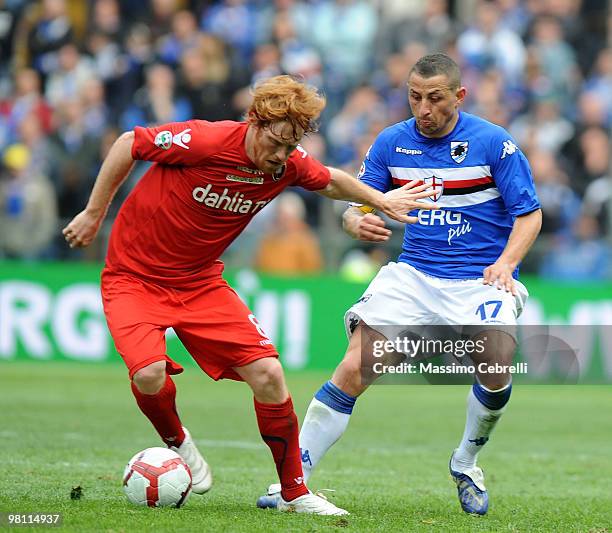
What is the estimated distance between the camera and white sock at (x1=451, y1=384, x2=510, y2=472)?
7293 millimetres

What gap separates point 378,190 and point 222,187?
1.17 m

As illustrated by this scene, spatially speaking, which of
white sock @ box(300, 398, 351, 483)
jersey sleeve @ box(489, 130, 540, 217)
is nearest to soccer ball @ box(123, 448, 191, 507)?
white sock @ box(300, 398, 351, 483)

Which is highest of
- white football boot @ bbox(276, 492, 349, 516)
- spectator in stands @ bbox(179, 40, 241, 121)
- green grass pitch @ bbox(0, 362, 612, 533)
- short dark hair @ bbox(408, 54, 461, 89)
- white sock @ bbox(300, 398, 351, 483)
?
spectator in stands @ bbox(179, 40, 241, 121)

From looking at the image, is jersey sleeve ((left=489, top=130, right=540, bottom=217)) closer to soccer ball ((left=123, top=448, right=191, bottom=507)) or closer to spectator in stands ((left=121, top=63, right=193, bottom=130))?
soccer ball ((left=123, top=448, right=191, bottom=507))

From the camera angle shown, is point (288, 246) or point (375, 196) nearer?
point (375, 196)

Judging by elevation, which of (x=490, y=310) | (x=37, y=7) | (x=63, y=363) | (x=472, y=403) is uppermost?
(x=37, y=7)

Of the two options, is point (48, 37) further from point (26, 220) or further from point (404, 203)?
point (404, 203)

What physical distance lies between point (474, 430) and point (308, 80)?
10.9m

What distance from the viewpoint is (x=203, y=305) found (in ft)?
23.0

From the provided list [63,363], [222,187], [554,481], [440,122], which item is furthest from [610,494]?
[63,363]

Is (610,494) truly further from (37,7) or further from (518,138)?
(37,7)

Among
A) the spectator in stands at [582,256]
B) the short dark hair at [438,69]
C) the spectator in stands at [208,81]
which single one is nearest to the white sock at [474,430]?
the short dark hair at [438,69]

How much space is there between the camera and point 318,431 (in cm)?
715

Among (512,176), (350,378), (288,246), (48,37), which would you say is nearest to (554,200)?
(288,246)
